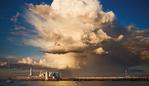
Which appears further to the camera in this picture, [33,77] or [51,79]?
[33,77]

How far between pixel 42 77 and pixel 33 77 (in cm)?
1154

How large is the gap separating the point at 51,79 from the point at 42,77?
57.2 ft

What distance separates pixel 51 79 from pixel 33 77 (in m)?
28.7

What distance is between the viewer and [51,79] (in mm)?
169250

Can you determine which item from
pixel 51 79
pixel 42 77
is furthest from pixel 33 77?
pixel 51 79

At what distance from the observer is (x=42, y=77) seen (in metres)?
185

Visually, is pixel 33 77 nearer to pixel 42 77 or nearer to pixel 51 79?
pixel 42 77

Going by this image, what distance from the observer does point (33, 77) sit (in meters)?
194

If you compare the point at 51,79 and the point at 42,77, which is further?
the point at 42,77
